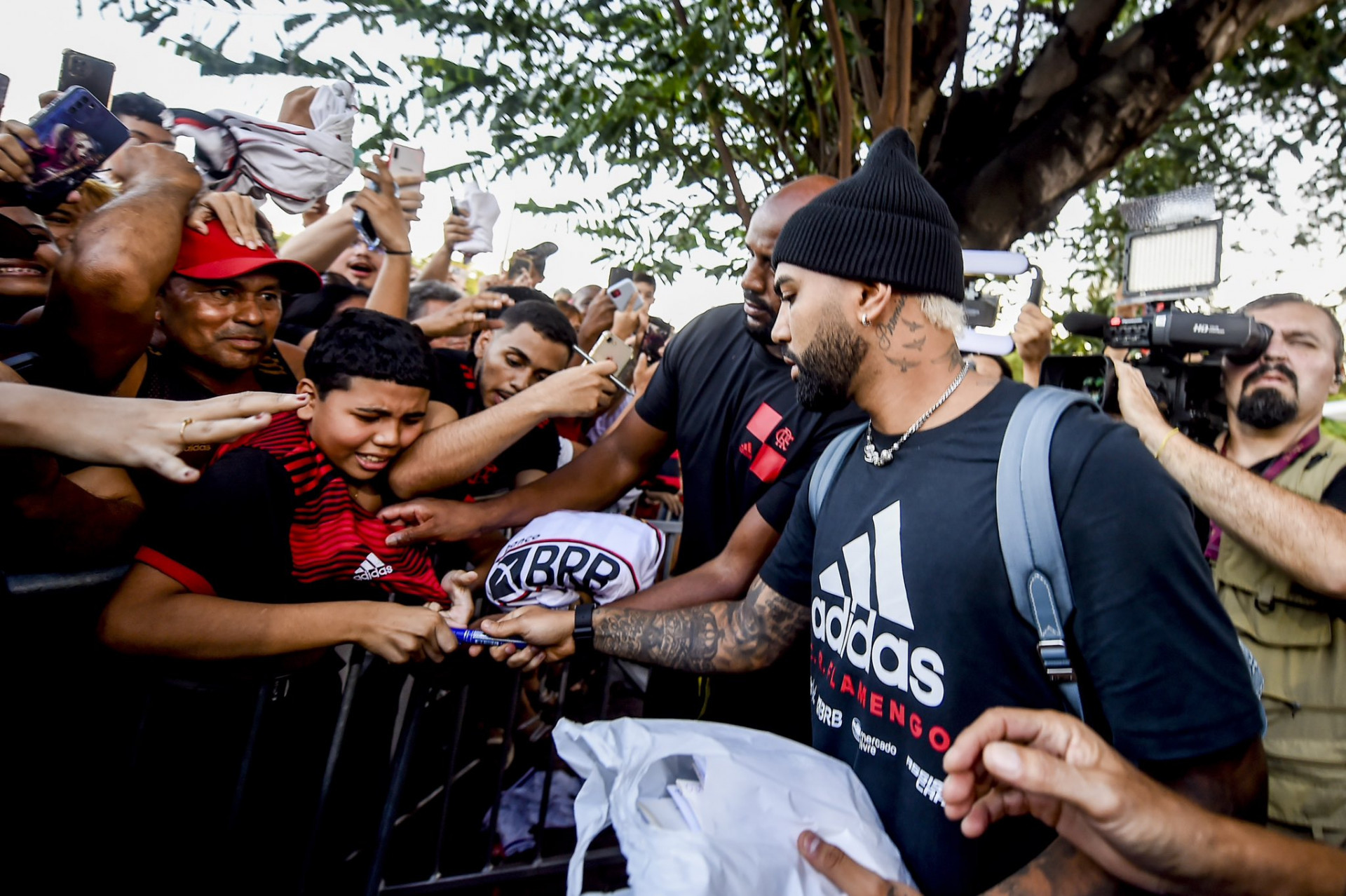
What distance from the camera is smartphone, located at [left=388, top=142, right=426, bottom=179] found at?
319cm

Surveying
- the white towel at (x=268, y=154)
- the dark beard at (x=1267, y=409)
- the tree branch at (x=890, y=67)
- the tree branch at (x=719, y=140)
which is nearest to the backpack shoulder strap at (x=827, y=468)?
the dark beard at (x=1267, y=409)

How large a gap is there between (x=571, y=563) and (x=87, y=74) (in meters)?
2.10

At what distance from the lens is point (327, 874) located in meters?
2.27

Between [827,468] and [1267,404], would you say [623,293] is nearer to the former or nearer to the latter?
[827,468]

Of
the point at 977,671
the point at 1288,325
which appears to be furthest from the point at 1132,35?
the point at 977,671

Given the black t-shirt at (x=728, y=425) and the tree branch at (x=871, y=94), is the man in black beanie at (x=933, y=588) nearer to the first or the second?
the black t-shirt at (x=728, y=425)

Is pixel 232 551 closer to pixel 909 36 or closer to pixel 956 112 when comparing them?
pixel 909 36

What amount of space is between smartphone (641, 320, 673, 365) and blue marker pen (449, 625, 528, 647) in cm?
358

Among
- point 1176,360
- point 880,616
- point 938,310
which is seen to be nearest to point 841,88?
point 1176,360

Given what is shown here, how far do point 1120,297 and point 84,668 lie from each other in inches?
153

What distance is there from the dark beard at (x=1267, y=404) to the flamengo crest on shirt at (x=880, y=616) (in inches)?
75.8

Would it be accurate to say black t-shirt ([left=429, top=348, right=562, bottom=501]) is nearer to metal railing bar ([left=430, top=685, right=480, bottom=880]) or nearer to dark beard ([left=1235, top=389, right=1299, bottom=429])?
metal railing bar ([left=430, top=685, right=480, bottom=880])

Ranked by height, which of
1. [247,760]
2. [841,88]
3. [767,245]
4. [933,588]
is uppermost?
[841,88]

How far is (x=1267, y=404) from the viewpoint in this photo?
2547 millimetres
